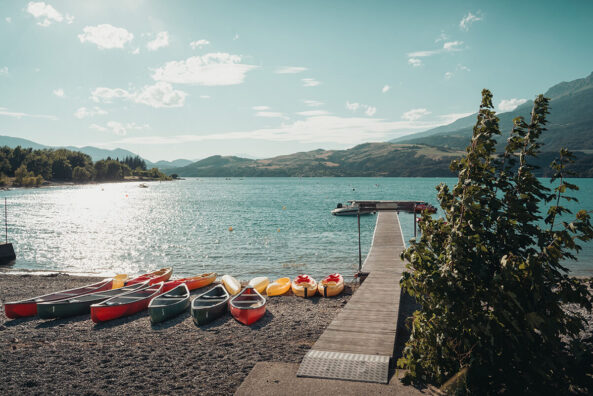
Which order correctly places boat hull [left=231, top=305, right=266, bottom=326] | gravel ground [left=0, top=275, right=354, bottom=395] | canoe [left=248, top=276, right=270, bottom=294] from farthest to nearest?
1. canoe [left=248, top=276, right=270, bottom=294]
2. boat hull [left=231, top=305, right=266, bottom=326]
3. gravel ground [left=0, top=275, right=354, bottom=395]

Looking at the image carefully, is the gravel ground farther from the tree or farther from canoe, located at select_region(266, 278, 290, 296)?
the tree

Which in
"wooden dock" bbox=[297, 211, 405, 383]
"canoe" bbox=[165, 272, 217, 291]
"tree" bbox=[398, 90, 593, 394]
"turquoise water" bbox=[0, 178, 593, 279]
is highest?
"tree" bbox=[398, 90, 593, 394]

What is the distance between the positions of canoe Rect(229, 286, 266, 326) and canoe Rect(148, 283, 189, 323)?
225 cm

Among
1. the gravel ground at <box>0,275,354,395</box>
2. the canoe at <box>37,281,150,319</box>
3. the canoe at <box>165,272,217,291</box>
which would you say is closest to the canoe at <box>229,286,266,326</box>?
the gravel ground at <box>0,275,354,395</box>

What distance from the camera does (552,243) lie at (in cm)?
639

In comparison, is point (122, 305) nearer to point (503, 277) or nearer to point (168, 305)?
point (168, 305)

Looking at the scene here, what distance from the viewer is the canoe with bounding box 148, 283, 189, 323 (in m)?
15.2

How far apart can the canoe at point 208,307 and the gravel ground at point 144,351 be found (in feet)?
1.05

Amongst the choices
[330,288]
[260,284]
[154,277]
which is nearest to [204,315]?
[260,284]

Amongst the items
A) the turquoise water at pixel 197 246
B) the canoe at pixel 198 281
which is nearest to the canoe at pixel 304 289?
the canoe at pixel 198 281

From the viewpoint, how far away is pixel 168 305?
51.0 ft

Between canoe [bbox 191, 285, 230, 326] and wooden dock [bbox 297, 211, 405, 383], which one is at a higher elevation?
wooden dock [bbox 297, 211, 405, 383]

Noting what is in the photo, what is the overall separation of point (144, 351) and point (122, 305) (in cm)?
464

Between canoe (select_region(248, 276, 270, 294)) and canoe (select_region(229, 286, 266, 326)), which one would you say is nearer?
canoe (select_region(229, 286, 266, 326))
